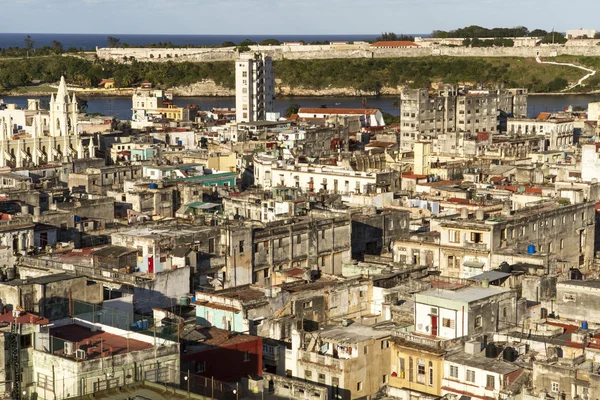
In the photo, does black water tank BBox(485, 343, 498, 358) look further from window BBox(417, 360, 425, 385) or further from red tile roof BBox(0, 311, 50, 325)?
red tile roof BBox(0, 311, 50, 325)

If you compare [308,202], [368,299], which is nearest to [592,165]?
[308,202]

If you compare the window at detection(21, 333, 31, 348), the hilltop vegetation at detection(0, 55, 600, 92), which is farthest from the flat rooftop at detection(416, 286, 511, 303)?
the hilltop vegetation at detection(0, 55, 600, 92)

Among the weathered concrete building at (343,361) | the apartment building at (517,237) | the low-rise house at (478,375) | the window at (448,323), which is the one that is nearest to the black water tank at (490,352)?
the low-rise house at (478,375)

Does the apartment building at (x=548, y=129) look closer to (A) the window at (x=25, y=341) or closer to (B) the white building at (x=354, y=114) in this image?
(B) the white building at (x=354, y=114)

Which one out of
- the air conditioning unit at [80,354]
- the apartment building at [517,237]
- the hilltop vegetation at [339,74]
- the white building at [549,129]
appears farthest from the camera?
the hilltop vegetation at [339,74]

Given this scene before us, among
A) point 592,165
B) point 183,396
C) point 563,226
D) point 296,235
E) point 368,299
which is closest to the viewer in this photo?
point 183,396

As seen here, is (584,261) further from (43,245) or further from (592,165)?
(43,245)

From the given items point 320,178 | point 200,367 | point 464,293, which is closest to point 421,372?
point 464,293
